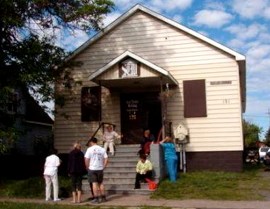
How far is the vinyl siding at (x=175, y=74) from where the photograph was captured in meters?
20.0

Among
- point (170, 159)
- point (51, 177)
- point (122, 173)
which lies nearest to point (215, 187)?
point (170, 159)

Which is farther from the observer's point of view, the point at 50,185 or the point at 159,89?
the point at 159,89

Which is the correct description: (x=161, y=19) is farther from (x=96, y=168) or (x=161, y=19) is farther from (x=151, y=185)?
(x=96, y=168)

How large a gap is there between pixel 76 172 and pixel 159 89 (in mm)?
7606

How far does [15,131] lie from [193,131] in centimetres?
745

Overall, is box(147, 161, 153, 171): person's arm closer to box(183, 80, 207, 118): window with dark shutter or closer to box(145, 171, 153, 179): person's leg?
box(145, 171, 153, 179): person's leg

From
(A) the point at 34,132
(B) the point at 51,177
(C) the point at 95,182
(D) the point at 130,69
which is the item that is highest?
(D) the point at 130,69

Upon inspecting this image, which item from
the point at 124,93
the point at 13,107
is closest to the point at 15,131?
the point at 13,107

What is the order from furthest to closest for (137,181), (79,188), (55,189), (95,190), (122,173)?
1. (122,173)
2. (137,181)
3. (55,189)
4. (79,188)
5. (95,190)

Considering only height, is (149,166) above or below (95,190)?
above

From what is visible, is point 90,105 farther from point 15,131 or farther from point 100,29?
point 15,131

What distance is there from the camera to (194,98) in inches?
805

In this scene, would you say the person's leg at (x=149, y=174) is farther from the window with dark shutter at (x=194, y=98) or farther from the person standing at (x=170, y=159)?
the window with dark shutter at (x=194, y=98)

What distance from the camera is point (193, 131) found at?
800 inches
